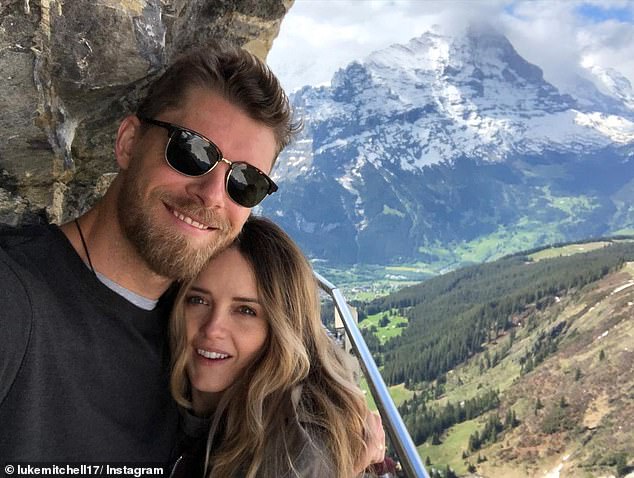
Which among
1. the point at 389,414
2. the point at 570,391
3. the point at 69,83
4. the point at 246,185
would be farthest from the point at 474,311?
the point at 246,185

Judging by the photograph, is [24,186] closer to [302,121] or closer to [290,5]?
[302,121]

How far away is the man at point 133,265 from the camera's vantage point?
69.2 inches

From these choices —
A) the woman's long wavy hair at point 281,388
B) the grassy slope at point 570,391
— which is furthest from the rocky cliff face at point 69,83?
the grassy slope at point 570,391

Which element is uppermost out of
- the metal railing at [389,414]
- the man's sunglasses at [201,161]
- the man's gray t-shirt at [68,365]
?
the man's sunglasses at [201,161]

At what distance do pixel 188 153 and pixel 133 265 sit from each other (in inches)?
19.2

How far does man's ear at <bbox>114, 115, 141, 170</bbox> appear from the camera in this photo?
2402 millimetres

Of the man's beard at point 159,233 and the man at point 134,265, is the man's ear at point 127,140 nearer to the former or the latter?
the man at point 134,265

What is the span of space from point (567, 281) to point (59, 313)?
112380 millimetres

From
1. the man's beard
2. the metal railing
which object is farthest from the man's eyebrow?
the metal railing

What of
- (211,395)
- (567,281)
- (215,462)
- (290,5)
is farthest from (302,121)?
(567,281)

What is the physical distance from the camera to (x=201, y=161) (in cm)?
228

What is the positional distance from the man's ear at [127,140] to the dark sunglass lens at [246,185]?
0.44m

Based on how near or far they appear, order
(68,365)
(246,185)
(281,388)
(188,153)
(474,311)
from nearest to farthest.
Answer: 1. (68,365)
2. (188,153)
3. (246,185)
4. (281,388)
5. (474,311)

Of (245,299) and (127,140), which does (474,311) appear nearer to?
(245,299)
